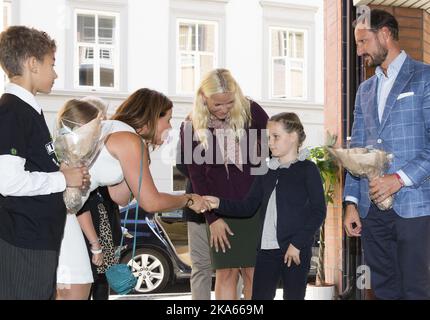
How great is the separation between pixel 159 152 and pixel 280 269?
8.46 metres

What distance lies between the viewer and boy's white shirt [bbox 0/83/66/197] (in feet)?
5.81

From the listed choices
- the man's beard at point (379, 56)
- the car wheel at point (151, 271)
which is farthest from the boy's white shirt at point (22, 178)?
the car wheel at point (151, 271)

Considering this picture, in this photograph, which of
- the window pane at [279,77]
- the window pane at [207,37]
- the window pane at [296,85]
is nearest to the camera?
the window pane at [207,37]

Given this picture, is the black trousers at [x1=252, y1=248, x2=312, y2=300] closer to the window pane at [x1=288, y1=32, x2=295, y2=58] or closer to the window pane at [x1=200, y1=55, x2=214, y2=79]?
the window pane at [x1=200, y1=55, x2=214, y2=79]

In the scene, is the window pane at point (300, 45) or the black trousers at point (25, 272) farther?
the window pane at point (300, 45)

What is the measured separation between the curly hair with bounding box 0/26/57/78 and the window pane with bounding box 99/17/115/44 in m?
8.46

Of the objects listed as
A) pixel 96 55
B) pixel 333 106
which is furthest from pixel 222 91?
pixel 96 55

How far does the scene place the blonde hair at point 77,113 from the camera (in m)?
2.22

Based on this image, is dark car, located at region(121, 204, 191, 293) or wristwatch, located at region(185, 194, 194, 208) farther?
dark car, located at region(121, 204, 191, 293)

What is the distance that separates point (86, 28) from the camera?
33.0 ft

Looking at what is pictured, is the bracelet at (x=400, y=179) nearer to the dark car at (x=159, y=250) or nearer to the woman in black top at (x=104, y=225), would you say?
the woman in black top at (x=104, y=225)

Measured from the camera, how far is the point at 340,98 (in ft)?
16.7

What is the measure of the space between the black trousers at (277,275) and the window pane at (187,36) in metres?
8.48

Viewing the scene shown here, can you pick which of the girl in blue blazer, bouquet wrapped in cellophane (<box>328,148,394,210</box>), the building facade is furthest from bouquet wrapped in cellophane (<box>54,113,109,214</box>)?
the building facade
